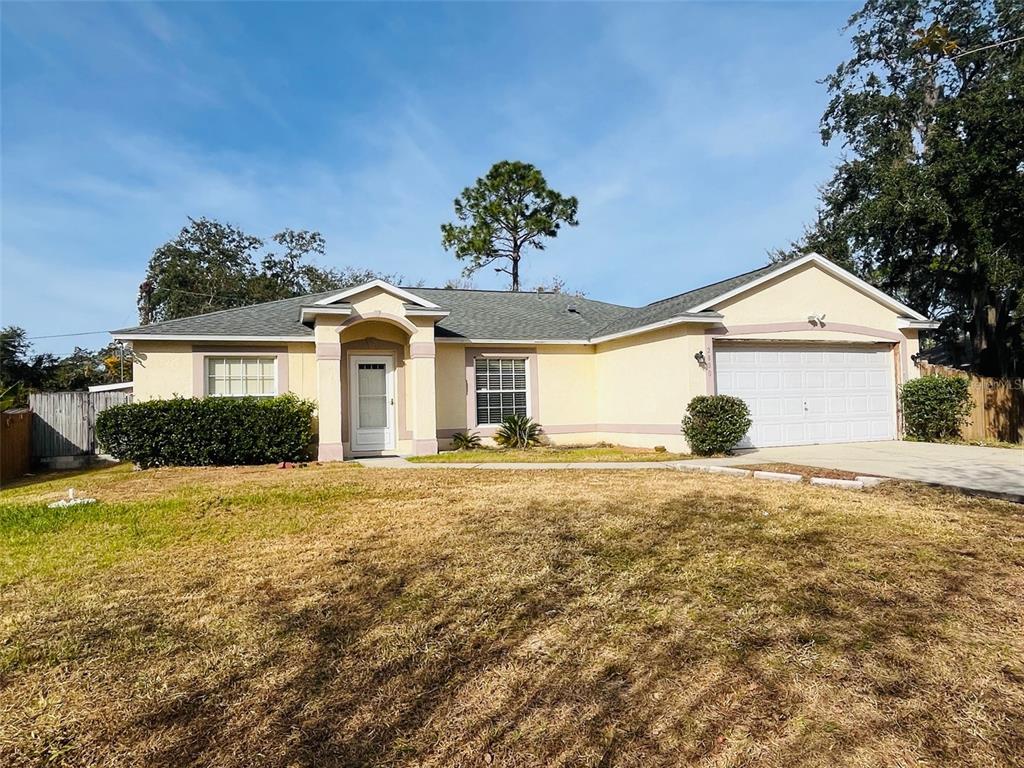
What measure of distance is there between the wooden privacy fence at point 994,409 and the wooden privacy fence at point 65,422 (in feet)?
70.4

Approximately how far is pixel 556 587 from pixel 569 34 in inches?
472

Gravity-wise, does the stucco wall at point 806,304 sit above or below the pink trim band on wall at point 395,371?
above

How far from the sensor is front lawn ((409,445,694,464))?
1183cm

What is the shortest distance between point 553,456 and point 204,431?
731 centimetres

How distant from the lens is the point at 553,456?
12453mm

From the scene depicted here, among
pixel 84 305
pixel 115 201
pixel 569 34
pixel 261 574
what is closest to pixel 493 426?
pixel 569 34

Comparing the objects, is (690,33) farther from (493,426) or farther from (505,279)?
(505,279)

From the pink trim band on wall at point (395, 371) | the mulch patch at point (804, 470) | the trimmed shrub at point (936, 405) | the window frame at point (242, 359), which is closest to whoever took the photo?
the mulch patch at point (804, 470)

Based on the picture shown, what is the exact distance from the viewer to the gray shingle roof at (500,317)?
43.5 ft

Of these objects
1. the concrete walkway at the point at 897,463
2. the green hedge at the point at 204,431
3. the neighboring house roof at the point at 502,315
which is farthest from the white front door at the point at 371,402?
the green hedge at the point at 204,431

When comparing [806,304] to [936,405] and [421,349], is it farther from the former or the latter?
[421,349]

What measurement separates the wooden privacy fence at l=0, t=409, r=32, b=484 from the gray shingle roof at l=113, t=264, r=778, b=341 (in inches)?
122

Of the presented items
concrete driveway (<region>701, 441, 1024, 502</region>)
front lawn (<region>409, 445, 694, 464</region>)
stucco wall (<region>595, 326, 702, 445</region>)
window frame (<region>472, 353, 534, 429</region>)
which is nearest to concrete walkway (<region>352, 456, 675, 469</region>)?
front lawn (<region>409, 445, 694, 464</region>)

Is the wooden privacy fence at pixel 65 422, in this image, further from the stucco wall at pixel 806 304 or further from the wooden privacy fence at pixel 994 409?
the wooden privacy fence at pixel 994 409
